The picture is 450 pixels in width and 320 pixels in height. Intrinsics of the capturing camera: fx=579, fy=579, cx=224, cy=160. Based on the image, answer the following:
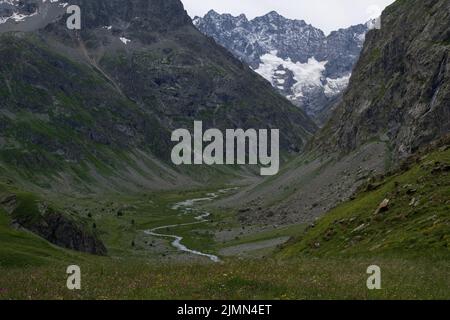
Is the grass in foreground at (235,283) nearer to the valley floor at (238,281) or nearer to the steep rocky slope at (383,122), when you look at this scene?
the valley floor at (238,281)

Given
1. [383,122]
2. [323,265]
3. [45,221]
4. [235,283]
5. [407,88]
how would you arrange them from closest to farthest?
[235,283]
[323,265]
[45,221]
[407,88]
[383,122]

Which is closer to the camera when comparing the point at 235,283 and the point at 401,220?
the point at 235,283

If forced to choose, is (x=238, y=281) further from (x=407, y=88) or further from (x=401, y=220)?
(x=407, y=88)

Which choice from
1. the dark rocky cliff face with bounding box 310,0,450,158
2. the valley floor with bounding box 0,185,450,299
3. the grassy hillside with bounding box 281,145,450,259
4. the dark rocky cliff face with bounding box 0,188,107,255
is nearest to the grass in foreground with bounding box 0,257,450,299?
the valley floor with bounding box 0,185,450,299

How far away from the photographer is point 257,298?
22016 millimetres

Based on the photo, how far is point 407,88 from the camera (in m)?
158

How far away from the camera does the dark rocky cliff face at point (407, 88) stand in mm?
129875

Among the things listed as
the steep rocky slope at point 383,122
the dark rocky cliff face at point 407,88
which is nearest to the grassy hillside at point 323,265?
the steep rocky slope at point 383,122

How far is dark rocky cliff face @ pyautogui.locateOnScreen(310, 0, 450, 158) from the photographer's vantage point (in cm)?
12988

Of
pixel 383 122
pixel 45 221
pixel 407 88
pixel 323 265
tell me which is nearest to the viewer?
pixel 323 265

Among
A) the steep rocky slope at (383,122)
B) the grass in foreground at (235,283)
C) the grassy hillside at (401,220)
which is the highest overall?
the steep rocky slope at (383,122)

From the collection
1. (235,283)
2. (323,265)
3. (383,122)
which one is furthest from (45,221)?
(383,122)
